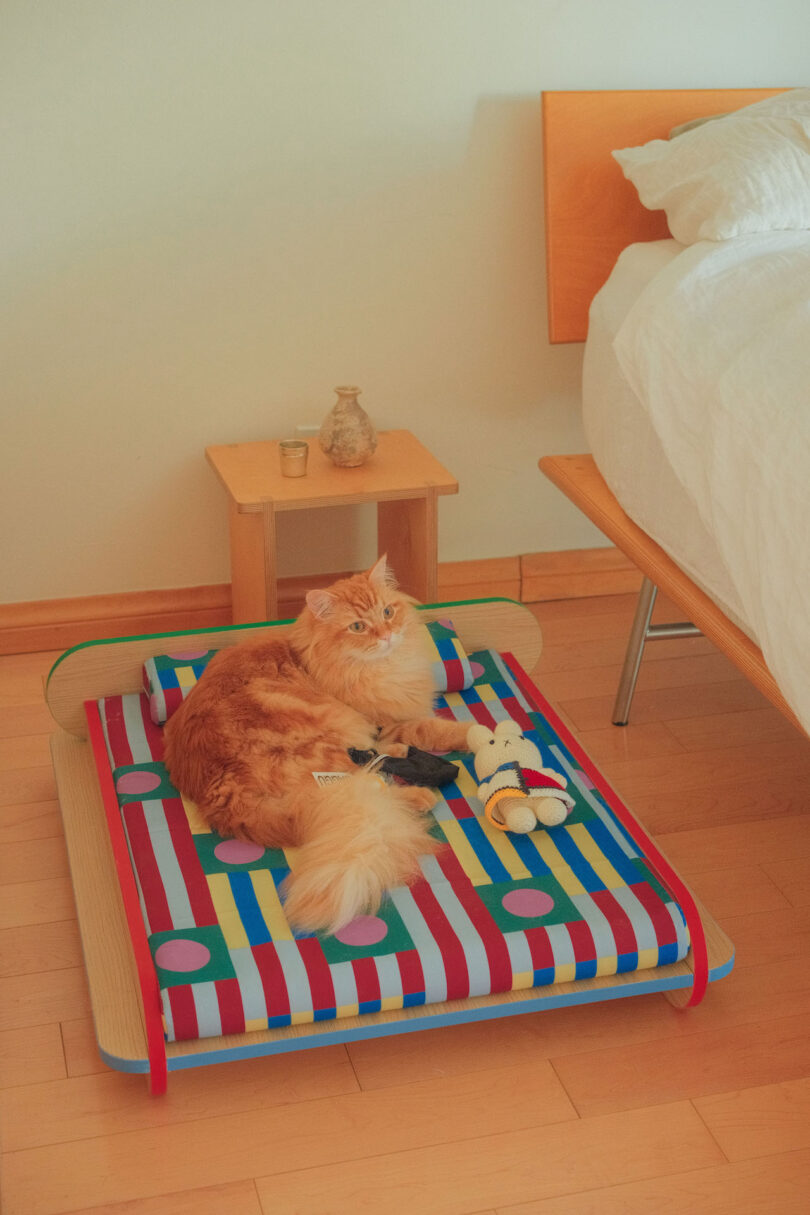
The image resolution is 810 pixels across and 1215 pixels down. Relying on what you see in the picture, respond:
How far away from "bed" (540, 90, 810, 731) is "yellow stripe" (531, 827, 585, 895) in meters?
0.37

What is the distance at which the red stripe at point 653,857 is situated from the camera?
1.60 metres

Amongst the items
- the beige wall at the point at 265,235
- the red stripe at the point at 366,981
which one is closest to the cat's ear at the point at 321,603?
the red stripe at the point at 366,981

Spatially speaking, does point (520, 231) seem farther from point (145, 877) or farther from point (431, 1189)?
point (431, 1189)

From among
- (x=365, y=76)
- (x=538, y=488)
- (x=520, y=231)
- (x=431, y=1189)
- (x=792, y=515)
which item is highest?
(x=365, y=76)

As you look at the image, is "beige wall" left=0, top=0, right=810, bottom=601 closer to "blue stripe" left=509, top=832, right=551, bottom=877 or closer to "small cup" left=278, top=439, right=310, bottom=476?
"small cup" left=278, top=439, right=310, bottom=476

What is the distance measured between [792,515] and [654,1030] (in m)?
0.71

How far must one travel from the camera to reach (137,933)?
5.07ft

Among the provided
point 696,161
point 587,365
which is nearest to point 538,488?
point 587,365

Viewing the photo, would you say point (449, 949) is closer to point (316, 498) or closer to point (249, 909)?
point (249, 909)

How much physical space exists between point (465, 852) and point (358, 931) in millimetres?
240

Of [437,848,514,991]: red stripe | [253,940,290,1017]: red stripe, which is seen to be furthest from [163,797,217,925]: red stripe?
[437,848,514,991]: red stripe

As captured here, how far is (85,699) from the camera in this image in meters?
2.13

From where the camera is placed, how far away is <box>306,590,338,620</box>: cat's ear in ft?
6.40

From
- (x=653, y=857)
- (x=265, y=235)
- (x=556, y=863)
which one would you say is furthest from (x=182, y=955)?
(x=265, y=235)
